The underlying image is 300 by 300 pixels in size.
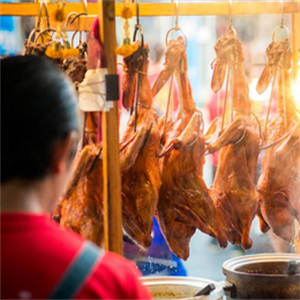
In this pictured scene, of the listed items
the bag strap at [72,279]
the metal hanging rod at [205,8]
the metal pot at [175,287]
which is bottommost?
the metal pot at [175,287]

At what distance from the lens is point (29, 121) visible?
67.0 inches

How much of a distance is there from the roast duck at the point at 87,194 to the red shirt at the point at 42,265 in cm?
185

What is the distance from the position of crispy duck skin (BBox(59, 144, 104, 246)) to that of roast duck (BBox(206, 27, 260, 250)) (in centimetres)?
77

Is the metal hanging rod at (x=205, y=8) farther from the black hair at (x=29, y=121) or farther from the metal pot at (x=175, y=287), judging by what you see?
the black hair at (x=29, y=121)

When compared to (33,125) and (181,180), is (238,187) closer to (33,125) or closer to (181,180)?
(181,180)

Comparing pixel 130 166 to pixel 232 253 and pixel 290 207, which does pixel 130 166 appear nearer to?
pixel 290 207

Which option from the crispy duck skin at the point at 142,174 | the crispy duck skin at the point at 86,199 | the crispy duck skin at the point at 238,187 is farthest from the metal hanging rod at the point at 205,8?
the crispy duck skin at the point at 86,199

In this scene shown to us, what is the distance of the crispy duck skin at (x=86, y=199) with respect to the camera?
11.7 feet

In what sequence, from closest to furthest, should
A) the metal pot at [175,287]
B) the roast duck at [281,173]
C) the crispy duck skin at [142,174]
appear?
the crispy duck skin at [142,174] → the metal pot at [175,287] → the roast duck at [281,173]

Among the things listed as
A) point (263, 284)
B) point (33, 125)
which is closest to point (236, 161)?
point (263, 284)

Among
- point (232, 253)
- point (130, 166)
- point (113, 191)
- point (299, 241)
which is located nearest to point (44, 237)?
point (113, 191)

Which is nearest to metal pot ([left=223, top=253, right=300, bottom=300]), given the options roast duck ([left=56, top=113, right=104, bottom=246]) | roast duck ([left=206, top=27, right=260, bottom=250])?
roast duck ([left=206, top=27, right=260, bottom=250])

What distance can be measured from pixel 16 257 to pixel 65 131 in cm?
31

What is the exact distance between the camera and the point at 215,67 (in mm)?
4086
